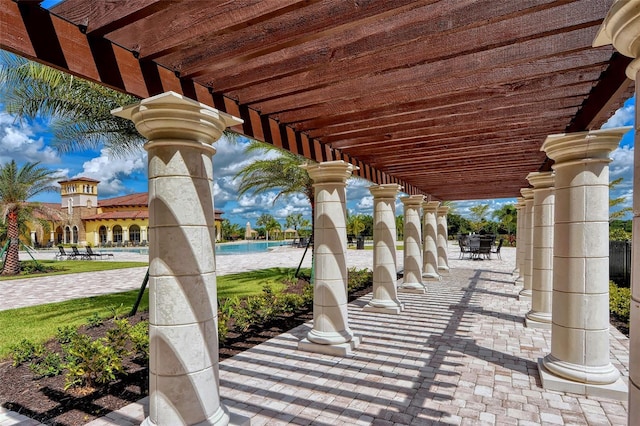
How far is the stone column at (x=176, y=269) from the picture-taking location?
10.9 feet

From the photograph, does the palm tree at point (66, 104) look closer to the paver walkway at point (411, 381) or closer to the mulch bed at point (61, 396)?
the mulch bed at point (61, 396)

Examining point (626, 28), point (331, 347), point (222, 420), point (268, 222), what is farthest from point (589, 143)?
point (268, 222)

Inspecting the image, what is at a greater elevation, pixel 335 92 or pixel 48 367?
pixel 335 92

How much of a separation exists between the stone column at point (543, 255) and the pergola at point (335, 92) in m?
2.42

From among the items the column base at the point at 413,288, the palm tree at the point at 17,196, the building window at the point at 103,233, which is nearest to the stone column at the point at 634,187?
the column base at the point at 413,288

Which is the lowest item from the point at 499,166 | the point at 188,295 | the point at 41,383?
the point at 41,383

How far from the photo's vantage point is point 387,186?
8977 mm

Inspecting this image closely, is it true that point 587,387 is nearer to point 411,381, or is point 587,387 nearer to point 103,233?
point 411,381

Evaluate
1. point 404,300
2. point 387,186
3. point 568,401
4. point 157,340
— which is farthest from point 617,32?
point 404,300

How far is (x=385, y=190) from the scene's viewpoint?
903cm

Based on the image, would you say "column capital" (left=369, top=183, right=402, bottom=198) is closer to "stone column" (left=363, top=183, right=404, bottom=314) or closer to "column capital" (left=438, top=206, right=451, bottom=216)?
"stone column" (left=363, top=183, right=404, bottom=314)

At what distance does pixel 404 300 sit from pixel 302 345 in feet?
17.3

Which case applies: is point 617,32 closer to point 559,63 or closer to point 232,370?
point 559,63

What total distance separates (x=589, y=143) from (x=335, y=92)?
3452 mm
